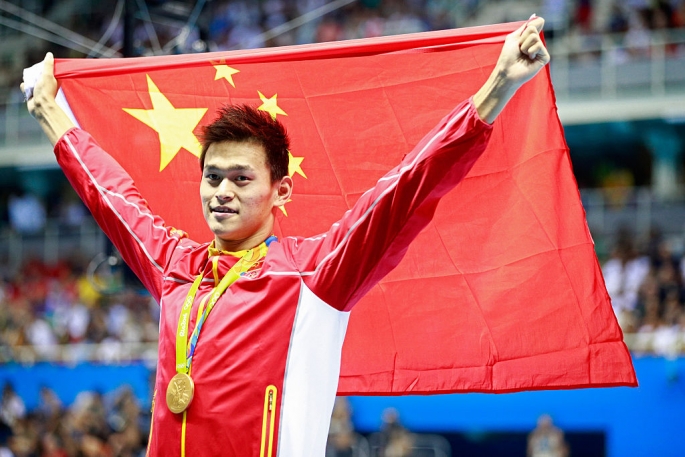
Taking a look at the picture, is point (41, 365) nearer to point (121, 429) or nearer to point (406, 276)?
point (121, 429)

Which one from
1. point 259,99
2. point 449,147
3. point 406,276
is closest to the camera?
point 449,147

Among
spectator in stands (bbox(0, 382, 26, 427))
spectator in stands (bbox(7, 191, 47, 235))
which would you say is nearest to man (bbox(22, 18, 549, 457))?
spectator in stands (bbox(0, 382, 26, 427))

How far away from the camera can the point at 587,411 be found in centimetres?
1056

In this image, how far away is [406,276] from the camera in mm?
3902

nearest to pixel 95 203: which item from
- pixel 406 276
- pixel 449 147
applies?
pixel 406 276

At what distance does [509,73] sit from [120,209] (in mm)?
1482

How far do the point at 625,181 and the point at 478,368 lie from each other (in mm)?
13837

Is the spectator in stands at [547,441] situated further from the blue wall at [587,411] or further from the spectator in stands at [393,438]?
the spectator in stands at [393,438]

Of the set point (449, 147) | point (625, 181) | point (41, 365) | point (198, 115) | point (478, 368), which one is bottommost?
point (478, 368)

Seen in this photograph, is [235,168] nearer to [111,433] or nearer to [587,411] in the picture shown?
[587,411]

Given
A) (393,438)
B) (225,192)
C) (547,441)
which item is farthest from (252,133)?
(393,438)

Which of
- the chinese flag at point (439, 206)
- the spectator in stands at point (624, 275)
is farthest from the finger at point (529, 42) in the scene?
the spectator in stands at point (624, 275)

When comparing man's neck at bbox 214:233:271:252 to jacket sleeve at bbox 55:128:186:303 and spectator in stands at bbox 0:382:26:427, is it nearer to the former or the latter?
jacket sleeve at bbox 55:128:186:303

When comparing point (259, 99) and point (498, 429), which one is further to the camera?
point (498, 429)
